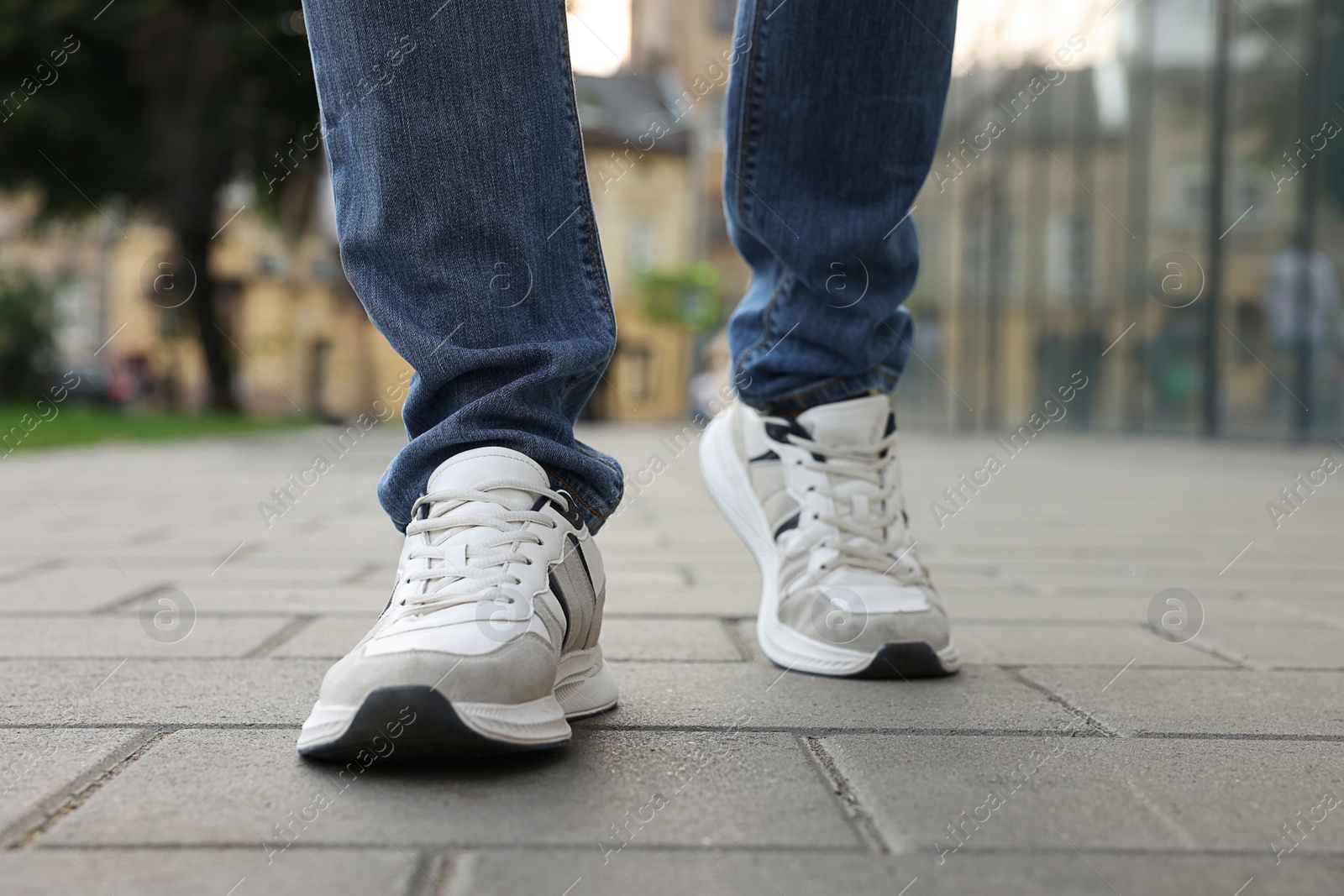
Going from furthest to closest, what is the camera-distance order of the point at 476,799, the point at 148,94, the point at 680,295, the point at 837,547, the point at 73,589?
the point at 680,295 < the point at 148,94 < the point at 73,589 < the point at 837,547 < the point at 476,799

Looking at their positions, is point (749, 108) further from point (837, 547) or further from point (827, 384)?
point (837, 547)

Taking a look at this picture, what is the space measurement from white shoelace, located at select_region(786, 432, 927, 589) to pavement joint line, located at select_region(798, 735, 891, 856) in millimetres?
354

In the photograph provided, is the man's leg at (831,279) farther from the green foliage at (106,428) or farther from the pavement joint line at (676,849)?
the green foliage at (106,428)

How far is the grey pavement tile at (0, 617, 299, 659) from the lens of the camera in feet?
4.76

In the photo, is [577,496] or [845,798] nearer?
[845,798]

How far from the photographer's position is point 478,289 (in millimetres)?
1099

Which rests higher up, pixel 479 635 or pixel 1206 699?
pixel 479 635

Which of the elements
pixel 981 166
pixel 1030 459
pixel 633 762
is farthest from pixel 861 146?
pixel 981 166

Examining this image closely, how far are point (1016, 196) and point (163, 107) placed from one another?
32.5 feet

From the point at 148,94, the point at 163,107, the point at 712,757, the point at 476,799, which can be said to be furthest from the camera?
the point at 148,94

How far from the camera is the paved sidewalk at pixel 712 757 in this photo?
0.72m

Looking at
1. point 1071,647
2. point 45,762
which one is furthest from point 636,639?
point 45,762

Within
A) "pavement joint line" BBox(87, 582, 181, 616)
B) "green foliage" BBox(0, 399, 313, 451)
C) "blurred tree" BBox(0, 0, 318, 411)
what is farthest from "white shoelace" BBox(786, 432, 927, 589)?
"blurred tree" BBox(0, 0, 318, 411)

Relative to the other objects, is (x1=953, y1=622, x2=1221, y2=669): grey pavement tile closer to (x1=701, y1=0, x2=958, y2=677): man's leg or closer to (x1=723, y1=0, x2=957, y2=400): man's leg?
(x1=701, y1=0, x2=958, y2=677): man's leg
